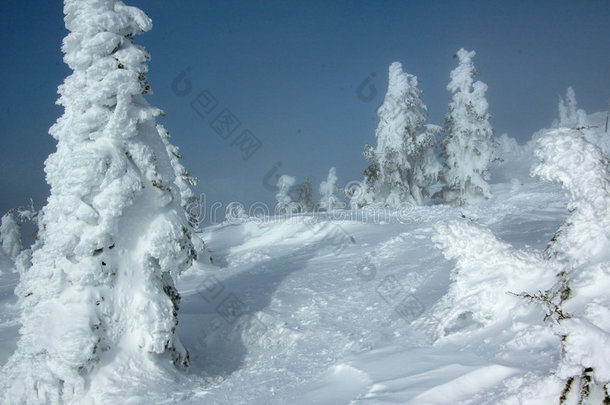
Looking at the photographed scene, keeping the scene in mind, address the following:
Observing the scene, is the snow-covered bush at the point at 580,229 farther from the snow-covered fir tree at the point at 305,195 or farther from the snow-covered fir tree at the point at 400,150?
the snow-covered fir tree at the point at 305,195

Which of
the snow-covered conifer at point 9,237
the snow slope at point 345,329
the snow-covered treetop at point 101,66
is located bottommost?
the snow slope at point 345,329

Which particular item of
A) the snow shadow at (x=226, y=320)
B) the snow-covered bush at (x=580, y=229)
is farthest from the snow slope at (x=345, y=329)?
the snow-covered bush at (x=580, y=229)

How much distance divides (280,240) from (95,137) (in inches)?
515

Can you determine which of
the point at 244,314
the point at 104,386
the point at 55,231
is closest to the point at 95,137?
the point at 55,231

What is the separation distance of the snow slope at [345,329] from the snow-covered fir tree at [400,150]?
10.9 m

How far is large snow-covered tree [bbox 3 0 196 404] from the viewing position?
778 centimetres

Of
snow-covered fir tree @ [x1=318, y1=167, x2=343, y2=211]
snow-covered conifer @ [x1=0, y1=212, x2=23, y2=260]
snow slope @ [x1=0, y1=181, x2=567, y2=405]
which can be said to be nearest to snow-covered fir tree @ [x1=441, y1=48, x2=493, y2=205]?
snow slope @ [x1=0, y1=181, x2=567, y2=405]

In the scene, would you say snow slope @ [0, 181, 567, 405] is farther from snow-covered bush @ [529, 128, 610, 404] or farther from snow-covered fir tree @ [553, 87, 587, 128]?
snow-covered fir tree @ [553, 87, 587, 128]

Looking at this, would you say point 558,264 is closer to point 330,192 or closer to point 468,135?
point 468,135

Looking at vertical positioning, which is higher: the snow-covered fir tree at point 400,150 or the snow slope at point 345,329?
the snow-covered fir tree at point 400,150

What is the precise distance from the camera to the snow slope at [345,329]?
4.71m

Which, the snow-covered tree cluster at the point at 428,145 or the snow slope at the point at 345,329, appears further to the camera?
the snow-covered tree cluster at the point at 428,145

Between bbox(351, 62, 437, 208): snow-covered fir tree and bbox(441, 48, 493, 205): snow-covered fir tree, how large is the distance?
1959mm

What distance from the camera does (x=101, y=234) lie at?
8.00 m
